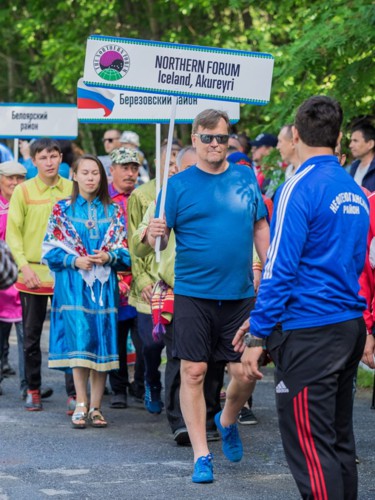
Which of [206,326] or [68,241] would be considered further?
[68,241]

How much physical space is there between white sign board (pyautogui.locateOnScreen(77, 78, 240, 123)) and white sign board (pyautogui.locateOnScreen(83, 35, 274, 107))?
0.88m

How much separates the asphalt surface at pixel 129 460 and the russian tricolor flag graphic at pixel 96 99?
2.48m

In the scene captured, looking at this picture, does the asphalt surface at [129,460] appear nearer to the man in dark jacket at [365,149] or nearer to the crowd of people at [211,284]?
the crowd of people at [211,284]

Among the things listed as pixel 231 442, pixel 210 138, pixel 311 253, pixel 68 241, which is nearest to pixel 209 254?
pixel 210 138

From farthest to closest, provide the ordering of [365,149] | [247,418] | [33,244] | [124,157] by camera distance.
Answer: [365,149], [124,157], [33,244], [247,418]

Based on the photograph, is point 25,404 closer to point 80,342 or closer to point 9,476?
point 80,342

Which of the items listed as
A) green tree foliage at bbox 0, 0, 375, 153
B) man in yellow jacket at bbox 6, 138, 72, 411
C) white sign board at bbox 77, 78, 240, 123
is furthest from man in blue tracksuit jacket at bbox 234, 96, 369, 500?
green tree foliage at bbox 0, 0, 375, 153

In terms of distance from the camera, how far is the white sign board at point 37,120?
567 inches

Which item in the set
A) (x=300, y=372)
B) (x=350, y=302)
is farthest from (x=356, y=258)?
(x=300, y=372)

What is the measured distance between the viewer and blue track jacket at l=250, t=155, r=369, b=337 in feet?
17.9

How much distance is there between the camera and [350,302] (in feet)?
18.2

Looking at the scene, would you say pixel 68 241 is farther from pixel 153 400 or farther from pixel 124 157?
pixel 124 157

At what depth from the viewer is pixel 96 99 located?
9766 millimetres

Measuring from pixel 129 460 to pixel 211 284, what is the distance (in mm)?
1276
